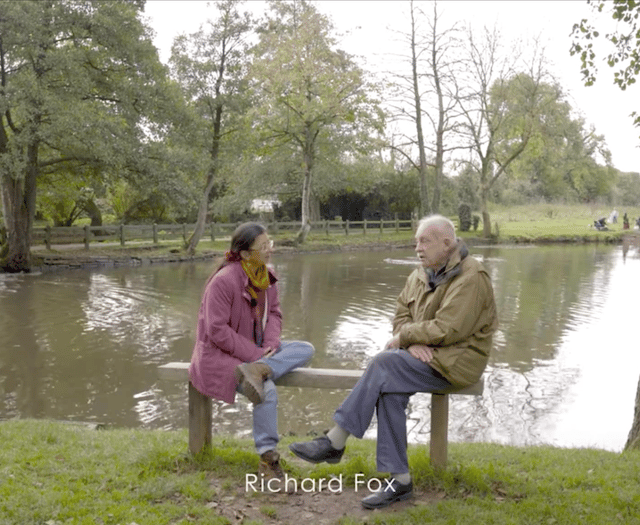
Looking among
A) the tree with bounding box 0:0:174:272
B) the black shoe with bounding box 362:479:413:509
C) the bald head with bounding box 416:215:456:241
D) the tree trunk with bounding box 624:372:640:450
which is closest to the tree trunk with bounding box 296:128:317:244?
the tree with bounding box 0:0:174:272

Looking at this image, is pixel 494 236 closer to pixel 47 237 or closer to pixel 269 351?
pixel 47 237

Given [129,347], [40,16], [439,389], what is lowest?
[129,347]

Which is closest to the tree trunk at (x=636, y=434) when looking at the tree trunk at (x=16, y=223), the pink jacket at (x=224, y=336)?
the pink jacket at (x=224, y=336)

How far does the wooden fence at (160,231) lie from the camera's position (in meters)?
27.8

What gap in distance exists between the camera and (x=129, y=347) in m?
10.6

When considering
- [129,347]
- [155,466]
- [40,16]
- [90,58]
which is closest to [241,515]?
[155,466]

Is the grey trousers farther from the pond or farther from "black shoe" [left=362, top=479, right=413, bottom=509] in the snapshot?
the pond

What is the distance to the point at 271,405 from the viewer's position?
13.6 feet

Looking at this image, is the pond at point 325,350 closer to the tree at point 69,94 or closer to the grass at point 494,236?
the tree at point 69,94

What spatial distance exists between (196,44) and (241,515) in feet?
87.4

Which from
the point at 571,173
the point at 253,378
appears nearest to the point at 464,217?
the point at 571,173

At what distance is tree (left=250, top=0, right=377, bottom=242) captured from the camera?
3091cm

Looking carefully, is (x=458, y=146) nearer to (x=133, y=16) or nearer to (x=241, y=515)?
(x=133, y=16)

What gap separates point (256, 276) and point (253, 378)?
670 mm
